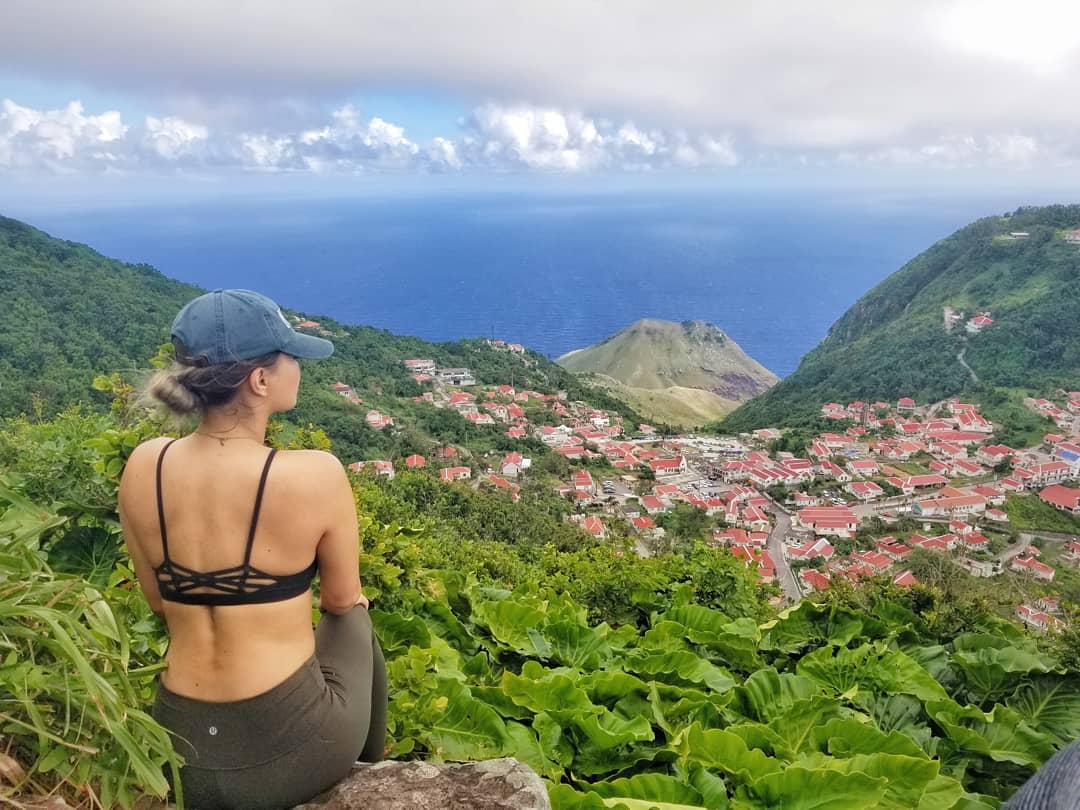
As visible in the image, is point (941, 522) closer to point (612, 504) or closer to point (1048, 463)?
point (1048, 463)

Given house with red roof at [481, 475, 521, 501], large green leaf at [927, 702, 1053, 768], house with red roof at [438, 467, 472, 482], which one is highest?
large green leaf at [927, 702, 1053, 768]

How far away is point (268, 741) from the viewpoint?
1.41 m

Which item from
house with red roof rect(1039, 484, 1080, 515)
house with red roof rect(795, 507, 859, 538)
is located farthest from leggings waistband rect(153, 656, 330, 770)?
house with red roof rect(1039, 484, 1080, 515)

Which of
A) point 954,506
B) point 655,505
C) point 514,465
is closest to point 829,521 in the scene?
point 954,506

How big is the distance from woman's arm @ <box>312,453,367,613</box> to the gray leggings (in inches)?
5.8

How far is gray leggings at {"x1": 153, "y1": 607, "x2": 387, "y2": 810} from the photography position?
4.58 feet

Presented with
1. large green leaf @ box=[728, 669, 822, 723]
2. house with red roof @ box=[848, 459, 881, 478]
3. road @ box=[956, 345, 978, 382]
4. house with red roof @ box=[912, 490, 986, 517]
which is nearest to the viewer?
large green leaf @ box=[728, 669, 822, 723]

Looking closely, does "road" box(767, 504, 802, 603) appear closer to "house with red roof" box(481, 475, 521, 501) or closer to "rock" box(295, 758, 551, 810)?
"house with red roof" box(481, 475, 521, 501)

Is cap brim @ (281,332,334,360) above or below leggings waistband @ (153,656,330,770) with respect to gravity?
above

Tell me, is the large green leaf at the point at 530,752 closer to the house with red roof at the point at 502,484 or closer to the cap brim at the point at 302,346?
the cap brim at the point at 302,346

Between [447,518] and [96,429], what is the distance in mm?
13640

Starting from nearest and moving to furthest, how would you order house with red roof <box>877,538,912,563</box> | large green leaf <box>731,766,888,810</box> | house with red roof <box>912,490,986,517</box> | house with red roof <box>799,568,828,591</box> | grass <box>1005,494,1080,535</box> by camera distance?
large green leaf <box>731,766,888,810</box> → house with red roof <box>799,568,828,591</box> → house with red roof <box>877,538,912,563</box> → grass <box>1005,494,1080,535</box> → house with red roof <box>912,490,986,517</box>

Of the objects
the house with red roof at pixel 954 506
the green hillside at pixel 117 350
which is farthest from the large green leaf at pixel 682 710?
the house with red roof at pixel 954 506

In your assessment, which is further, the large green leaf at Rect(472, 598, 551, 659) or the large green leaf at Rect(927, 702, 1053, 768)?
the large green leaf at Rect(472, 598, 551, 659)
